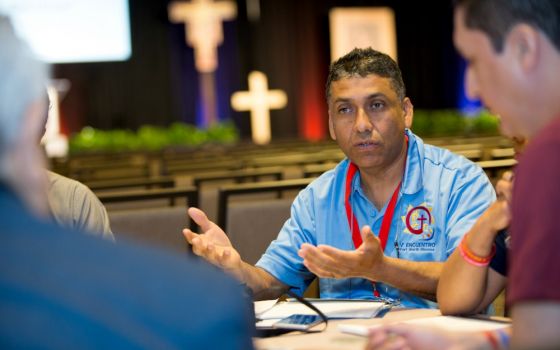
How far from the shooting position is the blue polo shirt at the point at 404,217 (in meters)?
2.50

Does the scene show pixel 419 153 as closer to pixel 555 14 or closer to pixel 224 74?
pixel 555 14

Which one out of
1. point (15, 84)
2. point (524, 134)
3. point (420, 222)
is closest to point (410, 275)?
point (420, 222)

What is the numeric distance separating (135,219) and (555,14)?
236cm

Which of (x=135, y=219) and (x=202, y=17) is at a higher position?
(x=202, y=17)

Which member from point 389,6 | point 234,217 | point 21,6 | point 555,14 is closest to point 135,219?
point 234,217

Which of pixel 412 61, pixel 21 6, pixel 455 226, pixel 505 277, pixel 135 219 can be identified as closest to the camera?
pixel 505 277

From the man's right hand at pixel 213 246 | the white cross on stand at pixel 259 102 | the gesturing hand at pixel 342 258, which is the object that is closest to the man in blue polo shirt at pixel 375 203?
the man's right hand at pixel 213 246

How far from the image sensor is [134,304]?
0.85 meters

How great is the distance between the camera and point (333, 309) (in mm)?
2066

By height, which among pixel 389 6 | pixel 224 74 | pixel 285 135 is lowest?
pixel 285 135

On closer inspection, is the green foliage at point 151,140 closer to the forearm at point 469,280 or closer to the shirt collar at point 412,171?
the shirt collar at point 412,171

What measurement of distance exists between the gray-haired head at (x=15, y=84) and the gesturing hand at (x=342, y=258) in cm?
115

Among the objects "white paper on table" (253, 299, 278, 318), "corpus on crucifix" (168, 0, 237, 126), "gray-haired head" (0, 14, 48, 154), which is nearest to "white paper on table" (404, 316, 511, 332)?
"white paper on table" (253, 299, 278, 318)

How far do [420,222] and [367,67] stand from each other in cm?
51
